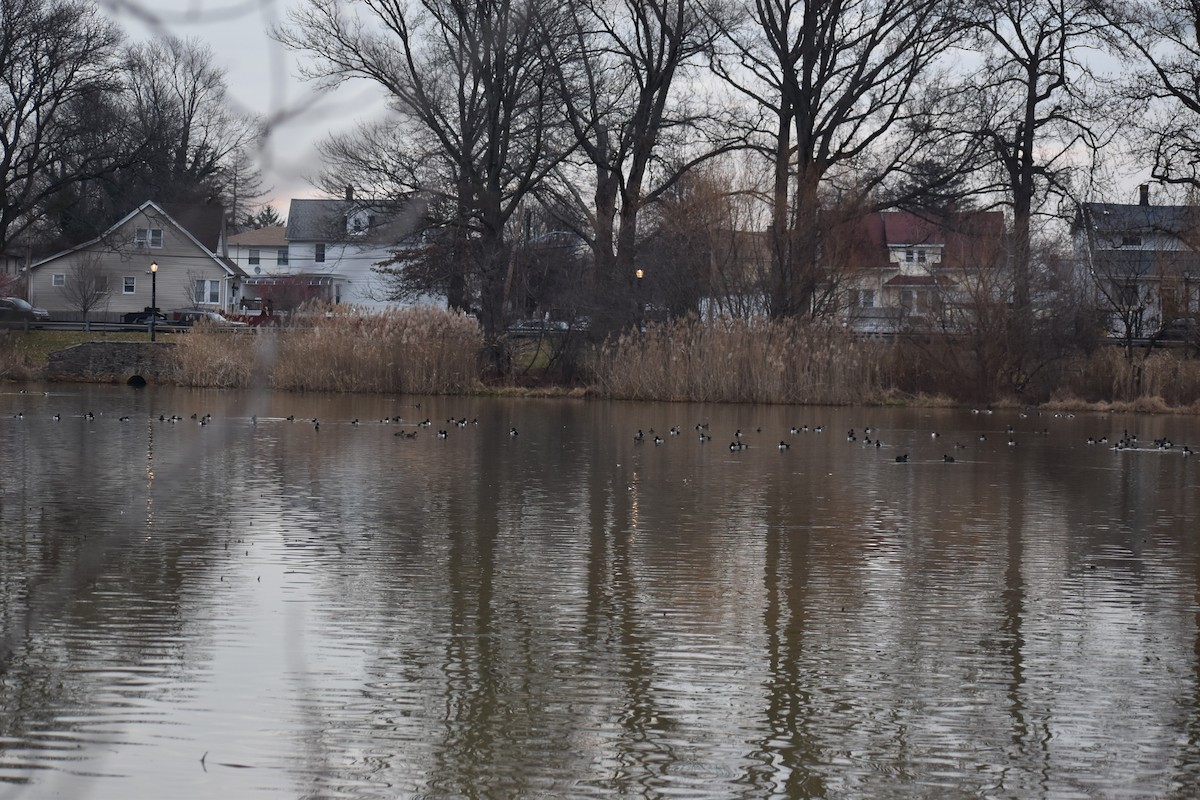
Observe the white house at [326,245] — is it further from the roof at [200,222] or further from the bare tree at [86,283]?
the bare tree at [86,283]

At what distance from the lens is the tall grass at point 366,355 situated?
3247 cm

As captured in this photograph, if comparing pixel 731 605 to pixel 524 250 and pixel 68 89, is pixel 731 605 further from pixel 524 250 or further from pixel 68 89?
pixel 524 250

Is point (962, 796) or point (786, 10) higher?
point (786, 10)

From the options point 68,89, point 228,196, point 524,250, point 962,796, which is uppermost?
point 524,250

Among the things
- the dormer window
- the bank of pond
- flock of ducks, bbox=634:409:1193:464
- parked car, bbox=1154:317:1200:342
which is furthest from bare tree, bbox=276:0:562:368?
parked car, bbox=1154:317:1200:342

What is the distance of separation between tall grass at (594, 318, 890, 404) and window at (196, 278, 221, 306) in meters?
26.6

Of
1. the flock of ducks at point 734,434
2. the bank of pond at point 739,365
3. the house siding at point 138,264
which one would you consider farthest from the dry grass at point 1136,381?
the house siding at point 138,264

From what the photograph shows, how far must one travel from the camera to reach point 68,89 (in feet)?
9.39

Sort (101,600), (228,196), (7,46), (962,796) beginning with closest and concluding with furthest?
(228,196) → (7,46) → (962,796) → (101,600)

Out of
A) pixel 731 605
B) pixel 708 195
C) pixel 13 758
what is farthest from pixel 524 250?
pixel 13 758

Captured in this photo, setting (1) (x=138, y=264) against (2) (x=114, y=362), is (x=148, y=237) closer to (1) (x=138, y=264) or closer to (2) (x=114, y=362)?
(1) (x=138, y=264)

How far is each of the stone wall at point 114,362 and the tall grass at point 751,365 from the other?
38.7 ft

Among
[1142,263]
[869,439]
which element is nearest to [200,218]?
[869,439]

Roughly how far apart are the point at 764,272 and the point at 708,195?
2.28m
